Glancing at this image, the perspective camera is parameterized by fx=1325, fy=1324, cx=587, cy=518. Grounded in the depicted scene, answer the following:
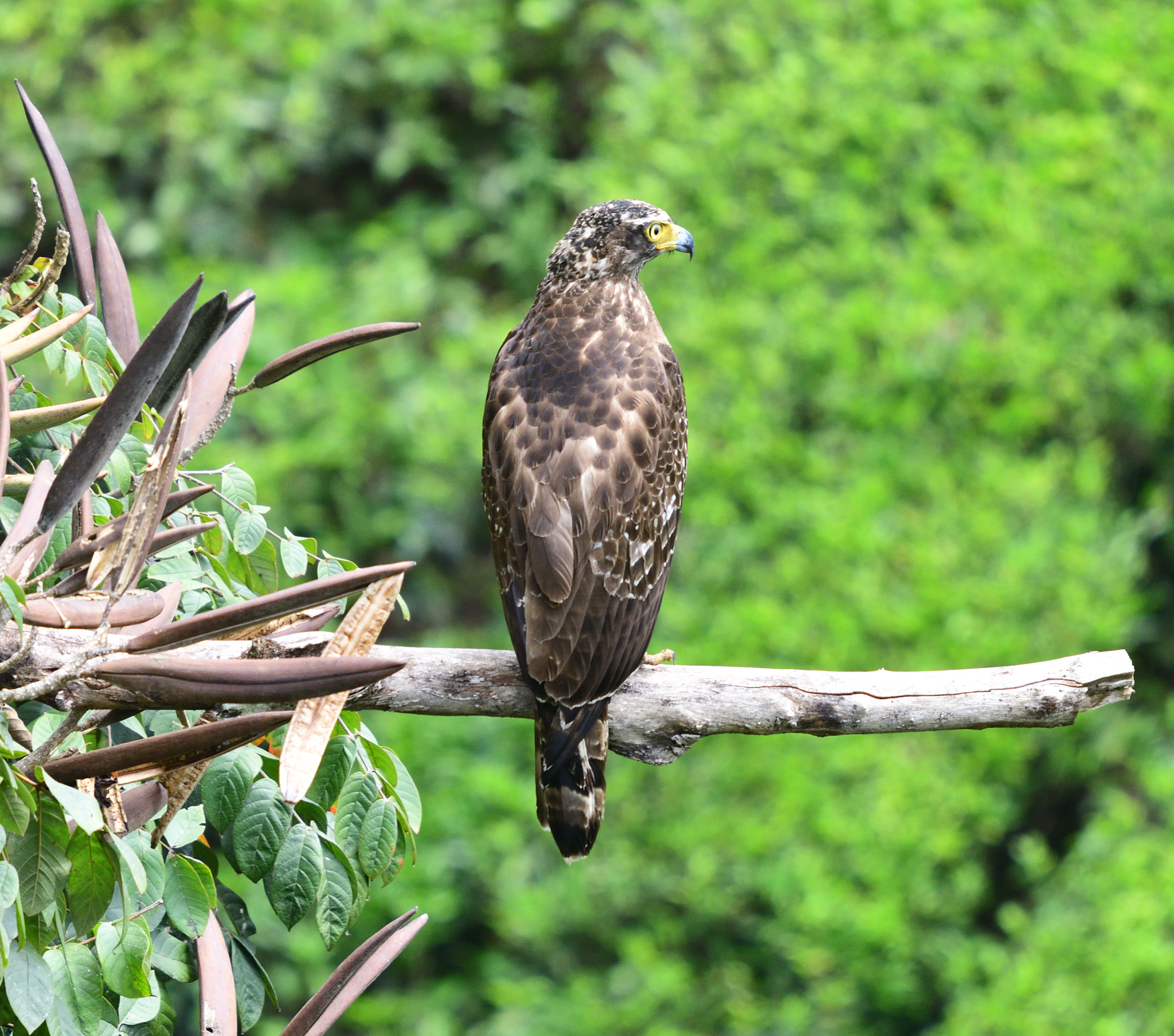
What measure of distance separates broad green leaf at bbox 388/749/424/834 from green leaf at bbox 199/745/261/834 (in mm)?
262

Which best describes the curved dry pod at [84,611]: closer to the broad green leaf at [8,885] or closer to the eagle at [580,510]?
the broad green leaf at [8,885]

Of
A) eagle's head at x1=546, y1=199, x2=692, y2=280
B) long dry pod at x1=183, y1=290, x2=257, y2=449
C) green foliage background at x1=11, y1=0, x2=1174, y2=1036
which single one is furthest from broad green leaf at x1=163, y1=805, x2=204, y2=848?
green foliage background at x1=11, y1=0, x2=1174, y2=1036

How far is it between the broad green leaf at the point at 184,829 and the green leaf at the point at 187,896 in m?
0.02

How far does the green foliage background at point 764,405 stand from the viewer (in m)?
3.95

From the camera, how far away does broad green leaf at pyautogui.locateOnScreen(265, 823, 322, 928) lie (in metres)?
1.63

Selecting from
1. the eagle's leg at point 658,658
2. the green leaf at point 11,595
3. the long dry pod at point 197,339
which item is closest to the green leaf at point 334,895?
the green leaf at point 11,595

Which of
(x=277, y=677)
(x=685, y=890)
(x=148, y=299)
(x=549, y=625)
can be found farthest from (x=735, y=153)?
(x=277, y=677)

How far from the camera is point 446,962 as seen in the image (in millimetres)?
4609

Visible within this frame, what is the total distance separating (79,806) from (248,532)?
708 millimetres

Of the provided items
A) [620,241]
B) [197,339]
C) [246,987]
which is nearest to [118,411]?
[197,339]

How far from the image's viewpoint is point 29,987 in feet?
4.39

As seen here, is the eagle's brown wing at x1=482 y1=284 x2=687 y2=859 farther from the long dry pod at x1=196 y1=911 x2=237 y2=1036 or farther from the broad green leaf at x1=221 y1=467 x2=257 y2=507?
the long dry pod at x1=196 y1=911 x2=237 y2=1036

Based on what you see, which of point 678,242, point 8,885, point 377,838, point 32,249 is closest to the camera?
point 8,885

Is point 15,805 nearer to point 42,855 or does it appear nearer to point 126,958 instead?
point 42,855
